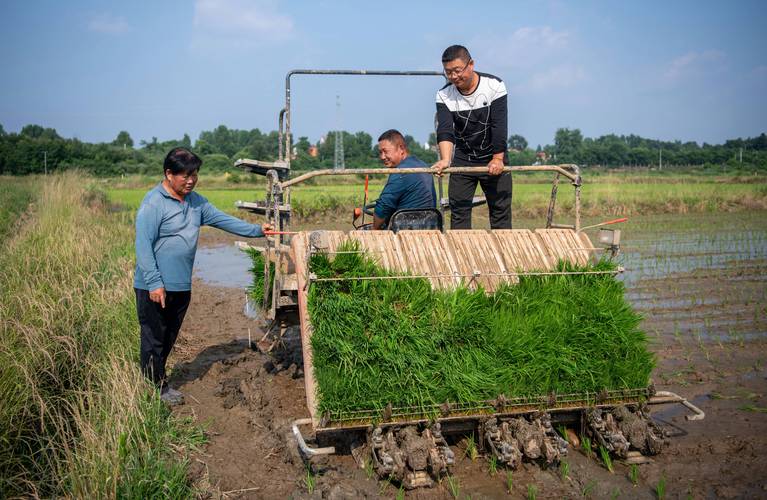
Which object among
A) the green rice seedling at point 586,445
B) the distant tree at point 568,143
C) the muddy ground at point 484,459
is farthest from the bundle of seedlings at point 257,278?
the distant tree at point 568,143

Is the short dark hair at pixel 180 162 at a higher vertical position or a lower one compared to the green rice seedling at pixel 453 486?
higher

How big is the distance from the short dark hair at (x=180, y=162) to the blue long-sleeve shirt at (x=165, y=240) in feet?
0.70

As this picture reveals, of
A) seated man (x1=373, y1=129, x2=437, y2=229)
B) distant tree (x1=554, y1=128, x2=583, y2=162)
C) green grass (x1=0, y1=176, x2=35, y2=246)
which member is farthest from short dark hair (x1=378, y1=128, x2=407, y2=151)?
distant tree (x1=554, y1=128, x2=583, y2=162)

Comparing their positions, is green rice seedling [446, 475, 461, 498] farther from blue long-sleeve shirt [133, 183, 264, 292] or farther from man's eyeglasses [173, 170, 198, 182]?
man's eyeglasses [173, 170, 198, 182]

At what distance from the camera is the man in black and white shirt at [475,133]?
6.00 meters

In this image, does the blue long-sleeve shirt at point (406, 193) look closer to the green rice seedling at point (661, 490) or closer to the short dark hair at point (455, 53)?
the short dark hair at point (455, 53)

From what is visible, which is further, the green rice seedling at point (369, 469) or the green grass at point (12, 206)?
the green grass at point (12, 206)

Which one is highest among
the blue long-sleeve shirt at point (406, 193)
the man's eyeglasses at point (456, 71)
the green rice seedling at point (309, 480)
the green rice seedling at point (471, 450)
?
the man's eyeglasses at point (456, 71)

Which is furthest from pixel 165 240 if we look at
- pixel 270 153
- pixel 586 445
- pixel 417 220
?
pixel 270 153

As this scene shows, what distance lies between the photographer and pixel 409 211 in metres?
5.71

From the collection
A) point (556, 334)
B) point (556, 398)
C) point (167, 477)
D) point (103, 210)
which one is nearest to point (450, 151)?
point (556, 334)

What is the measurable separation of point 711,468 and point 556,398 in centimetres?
114

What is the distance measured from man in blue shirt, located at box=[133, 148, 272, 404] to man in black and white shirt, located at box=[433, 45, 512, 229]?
195 centimetres

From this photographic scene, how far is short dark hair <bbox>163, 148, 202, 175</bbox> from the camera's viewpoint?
200 inches
